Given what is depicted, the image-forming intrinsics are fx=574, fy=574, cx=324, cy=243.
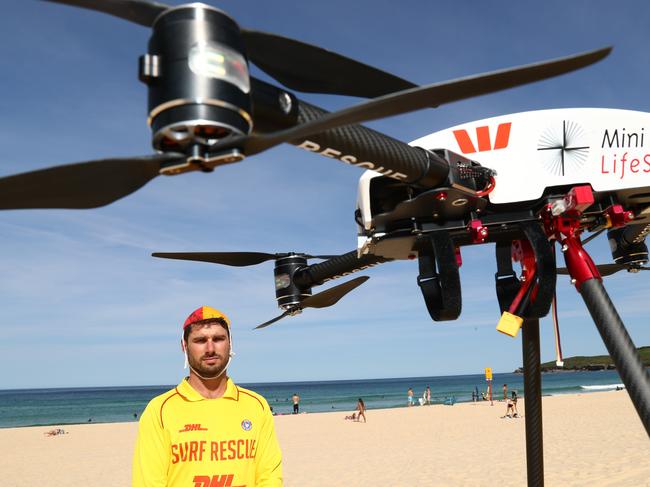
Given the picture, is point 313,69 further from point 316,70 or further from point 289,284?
point 289,284

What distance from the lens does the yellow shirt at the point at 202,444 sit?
2963mm

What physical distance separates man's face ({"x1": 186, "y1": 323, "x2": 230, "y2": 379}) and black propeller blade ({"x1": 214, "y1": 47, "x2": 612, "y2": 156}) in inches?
60.3

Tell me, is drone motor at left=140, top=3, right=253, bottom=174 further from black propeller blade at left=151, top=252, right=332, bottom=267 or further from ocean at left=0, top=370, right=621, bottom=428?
ocean at left=0, top=370, right=621, bottom=428

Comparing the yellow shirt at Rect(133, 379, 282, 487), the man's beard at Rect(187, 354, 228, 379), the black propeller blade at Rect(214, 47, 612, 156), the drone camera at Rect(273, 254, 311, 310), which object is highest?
the black propeller blade at Rect(214, 47, 612, 156)

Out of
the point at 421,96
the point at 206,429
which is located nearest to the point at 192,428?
the point at 206,429

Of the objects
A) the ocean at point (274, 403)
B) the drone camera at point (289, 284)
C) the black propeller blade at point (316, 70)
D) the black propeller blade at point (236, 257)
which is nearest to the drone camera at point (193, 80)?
the black propeller blade at point (316, 70)

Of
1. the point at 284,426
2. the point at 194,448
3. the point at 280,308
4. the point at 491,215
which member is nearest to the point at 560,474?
the point at 280,308

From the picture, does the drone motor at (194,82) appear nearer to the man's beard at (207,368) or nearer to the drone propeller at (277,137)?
the drone propeller at (277,137)

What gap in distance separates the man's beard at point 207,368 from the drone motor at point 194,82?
1532mm

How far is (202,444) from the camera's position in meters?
3.03

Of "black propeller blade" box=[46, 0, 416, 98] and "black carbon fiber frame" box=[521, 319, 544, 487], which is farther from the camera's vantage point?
Result: "black carbon fiber frame" box=[521, 319, 544, 487]

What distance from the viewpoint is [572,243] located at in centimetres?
387

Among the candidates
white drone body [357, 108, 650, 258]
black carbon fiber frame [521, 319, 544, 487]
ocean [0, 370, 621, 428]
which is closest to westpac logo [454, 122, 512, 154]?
white drone body [357, 108, 650, 258]

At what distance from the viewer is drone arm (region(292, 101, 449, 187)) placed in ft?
8.06
